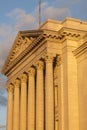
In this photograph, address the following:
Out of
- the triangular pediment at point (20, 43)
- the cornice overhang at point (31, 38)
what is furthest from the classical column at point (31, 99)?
the triangular pediment at point (20, 43)

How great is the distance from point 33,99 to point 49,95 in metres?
5.09

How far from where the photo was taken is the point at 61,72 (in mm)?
39500

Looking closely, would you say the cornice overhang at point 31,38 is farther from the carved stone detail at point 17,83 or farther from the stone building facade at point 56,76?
the carved stone detail at point 17,83

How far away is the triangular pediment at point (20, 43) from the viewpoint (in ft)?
140

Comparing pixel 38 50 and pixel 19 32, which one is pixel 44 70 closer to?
pixel 38 50

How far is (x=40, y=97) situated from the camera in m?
40.5

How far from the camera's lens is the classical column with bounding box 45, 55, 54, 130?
37625 millimetres

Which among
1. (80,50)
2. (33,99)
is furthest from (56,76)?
(80,50)

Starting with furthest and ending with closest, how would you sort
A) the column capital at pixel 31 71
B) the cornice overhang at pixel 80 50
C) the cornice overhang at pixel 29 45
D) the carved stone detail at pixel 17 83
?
the carved stone detail at pixel 17 83, the column capital at pixel 31 71, the cornice overhang at pixel 29 45, the cornice overhang at pixel 80 50

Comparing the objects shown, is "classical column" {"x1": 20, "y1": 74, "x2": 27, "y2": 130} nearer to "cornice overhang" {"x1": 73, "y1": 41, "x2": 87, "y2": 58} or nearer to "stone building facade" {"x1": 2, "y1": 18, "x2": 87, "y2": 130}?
"stone building facade" {"x1": 2, "y1": 18, "x2": 87, "y2": 130}

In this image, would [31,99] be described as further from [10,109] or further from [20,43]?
[10,109]

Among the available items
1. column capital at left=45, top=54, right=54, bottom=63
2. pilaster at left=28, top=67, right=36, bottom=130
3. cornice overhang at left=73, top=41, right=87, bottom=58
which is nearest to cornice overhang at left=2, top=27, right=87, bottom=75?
cornice overhang at left=73, top=41, right=87, bottom=58

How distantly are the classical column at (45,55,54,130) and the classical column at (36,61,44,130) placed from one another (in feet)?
6.91

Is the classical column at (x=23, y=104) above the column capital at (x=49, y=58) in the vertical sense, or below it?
below
